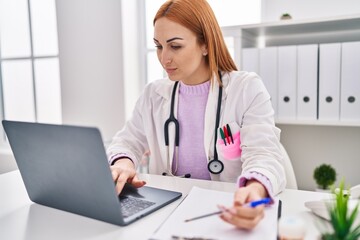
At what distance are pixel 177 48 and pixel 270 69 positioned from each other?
2.46 ft

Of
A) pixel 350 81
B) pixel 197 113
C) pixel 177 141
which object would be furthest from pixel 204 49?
pixel 350 81

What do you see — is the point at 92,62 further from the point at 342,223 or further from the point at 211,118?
the point at 342,223

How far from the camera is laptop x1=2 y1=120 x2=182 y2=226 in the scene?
2.19 ft

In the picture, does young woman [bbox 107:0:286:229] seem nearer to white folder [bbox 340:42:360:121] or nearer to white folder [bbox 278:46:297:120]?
white folder [bbox 278:46:297:120]

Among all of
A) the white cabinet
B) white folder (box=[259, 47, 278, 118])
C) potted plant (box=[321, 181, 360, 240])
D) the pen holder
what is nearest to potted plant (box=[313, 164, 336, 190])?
the white cabinet

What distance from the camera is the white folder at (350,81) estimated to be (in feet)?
5.19

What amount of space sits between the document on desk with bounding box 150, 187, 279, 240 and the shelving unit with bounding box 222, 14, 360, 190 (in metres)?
1.08

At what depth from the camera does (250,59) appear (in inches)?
71.1

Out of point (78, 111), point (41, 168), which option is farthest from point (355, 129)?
point (78, 111)

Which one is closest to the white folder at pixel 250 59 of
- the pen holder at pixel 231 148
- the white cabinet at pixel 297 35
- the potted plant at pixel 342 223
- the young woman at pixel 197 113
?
the white cabinet at pixel 297 35

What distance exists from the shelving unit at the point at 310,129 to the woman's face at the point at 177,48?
2.18 ft

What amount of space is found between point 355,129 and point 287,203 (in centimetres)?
132

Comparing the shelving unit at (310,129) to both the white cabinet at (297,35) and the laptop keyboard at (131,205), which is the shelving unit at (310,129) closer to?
the white cabinet at (297,35)

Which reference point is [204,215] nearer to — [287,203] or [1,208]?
[287,203]
